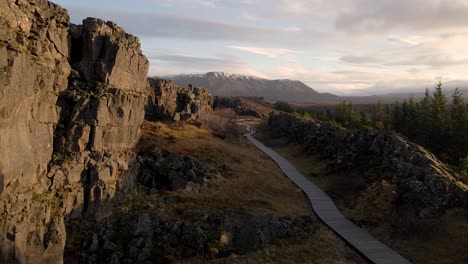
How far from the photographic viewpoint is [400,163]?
151 feet

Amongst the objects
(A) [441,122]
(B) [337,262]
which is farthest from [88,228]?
(A) [441,122]

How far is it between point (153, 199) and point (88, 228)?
8963 mm

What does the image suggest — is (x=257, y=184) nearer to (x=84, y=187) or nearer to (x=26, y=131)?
(x=84, y=187)

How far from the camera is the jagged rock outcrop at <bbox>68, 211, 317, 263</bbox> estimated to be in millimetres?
31047

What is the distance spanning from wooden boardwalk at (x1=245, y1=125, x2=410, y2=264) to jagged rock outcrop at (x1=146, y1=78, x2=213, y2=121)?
144ft

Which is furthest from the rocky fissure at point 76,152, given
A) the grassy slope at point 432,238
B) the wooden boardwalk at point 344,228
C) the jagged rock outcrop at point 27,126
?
the grassy slope at point 432,238

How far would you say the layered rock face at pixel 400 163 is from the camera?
124 feet

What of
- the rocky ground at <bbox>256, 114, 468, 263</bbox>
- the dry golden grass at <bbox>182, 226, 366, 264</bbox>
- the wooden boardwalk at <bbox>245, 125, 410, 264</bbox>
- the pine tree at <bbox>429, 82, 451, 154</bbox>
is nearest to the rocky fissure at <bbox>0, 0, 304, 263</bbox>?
the dry golden grass at <bbox>182, 226, 366, 264</bbox>

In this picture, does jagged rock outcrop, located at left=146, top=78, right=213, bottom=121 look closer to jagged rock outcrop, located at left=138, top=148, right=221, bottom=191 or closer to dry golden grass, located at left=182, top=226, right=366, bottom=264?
jagged rock outcrop, located at left=138, top=148, right=221, bottom=191

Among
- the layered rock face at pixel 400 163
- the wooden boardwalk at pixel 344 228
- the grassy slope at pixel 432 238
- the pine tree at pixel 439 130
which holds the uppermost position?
the pine tree at pixel 439 130

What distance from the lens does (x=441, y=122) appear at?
74812 millimetres

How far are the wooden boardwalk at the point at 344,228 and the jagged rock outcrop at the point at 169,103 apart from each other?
43820 millimetres

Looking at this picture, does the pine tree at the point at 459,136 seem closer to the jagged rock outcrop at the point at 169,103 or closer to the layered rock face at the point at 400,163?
the layered rock face at the point at 400,163

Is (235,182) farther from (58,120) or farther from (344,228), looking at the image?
(58,120)
